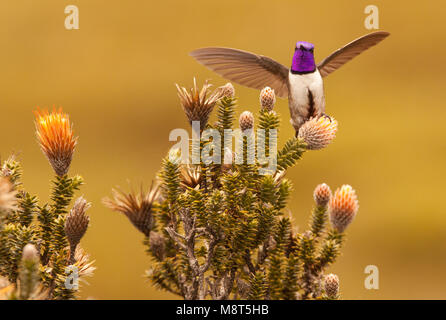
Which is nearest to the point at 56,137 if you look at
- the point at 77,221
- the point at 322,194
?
the point at 77,221

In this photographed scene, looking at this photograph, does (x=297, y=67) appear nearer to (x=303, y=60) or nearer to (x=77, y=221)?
(x=303, y=60)

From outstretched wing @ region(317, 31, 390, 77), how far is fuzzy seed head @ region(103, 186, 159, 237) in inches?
13.0

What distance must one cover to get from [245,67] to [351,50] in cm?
16

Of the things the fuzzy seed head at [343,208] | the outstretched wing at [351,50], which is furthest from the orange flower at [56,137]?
the outstretched wing at [351,50]

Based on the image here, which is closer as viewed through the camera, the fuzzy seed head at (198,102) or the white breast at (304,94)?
the fuzzy seed head at (198,102)

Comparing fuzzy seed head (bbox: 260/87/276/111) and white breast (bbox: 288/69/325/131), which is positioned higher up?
white breast (bbox: 288/69/325/131)

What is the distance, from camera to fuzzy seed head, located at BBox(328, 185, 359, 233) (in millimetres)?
494

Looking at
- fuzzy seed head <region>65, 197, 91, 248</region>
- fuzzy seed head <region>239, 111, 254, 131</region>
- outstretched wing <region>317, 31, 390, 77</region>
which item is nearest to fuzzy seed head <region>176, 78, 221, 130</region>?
fuzzy seed head <region>239, 111, 254, 131</region>

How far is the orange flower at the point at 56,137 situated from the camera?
45cm

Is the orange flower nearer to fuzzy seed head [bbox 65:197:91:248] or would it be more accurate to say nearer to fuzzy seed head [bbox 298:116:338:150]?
fuzzy seed head [bbox 65:197:91:248]

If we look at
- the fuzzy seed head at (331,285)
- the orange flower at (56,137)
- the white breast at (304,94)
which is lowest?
the fuzzy seed head at (331,285)

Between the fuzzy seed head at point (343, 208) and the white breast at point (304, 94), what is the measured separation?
6.3 inches

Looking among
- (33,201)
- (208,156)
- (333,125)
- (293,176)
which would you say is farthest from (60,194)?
(293,176)

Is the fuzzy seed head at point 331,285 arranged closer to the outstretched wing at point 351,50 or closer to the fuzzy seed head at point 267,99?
the fuzzy seed head at point 267,99
